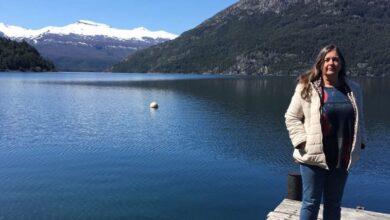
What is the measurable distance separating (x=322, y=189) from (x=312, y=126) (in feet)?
4.11

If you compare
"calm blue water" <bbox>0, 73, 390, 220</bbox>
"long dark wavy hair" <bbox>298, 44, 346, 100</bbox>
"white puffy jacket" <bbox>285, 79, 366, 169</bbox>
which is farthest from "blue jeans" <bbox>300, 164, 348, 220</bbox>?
"calm blue water" <bbox>0, 73, 390, 220</bbox>

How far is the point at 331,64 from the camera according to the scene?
23.6 feet

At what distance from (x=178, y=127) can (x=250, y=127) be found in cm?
674

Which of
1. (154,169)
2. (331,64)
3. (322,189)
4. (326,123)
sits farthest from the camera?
(154,169)

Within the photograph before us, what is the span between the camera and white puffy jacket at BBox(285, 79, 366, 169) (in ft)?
23.0

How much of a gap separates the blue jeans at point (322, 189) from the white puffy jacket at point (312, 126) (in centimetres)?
22

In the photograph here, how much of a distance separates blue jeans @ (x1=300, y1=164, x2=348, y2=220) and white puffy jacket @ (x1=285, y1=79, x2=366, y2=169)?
0.22 m

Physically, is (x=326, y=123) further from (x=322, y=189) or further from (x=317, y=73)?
(x=322, y=189)

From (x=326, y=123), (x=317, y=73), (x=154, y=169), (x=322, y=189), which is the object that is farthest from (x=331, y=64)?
(x=154, y=169)

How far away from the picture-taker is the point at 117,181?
21109mm

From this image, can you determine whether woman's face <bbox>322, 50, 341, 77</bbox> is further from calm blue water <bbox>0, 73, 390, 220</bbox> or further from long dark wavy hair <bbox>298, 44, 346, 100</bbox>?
calm blue water <bbox>0, 73, 390, 220</bbox>

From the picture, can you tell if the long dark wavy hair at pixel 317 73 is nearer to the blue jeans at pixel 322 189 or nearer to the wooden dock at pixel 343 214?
the blue jeans at pixel 322 189

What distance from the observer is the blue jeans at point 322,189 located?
7.34 m

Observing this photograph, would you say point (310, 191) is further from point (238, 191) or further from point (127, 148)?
point (127, 148)
